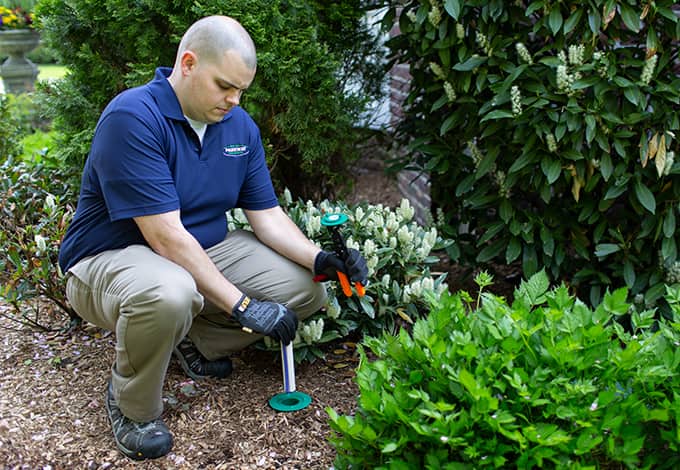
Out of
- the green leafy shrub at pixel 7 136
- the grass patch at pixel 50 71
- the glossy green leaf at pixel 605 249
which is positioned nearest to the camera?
the glossy green leaf at pixel 605 249

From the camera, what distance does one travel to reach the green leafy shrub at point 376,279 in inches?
112

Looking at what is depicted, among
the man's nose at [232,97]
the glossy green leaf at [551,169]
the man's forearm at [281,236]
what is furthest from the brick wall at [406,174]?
the man's nose at [232,97]

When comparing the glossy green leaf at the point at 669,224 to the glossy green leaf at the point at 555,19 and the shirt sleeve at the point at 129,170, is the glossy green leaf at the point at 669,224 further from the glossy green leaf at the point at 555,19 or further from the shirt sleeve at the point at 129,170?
the shirt sleeve at the point at 129,170

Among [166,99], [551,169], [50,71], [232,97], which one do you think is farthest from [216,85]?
[50,71]

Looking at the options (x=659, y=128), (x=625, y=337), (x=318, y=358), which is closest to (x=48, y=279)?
(x=318, y=358)

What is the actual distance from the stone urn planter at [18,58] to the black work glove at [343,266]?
7.51m

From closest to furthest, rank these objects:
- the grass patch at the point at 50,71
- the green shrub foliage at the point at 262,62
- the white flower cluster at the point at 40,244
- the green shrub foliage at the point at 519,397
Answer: the green shrub foliage at the point at 519,397
the white flower cluster at the point at 40,244
the green shrub foliage at the point at 262,62
the grass patch at the point at 50,71

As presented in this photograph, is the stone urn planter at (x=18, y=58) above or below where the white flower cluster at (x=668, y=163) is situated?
below

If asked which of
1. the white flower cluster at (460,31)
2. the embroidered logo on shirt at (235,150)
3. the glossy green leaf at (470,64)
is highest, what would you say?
the white flower cluster at (460,31)

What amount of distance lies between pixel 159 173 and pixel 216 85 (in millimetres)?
371

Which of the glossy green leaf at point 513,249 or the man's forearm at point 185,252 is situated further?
the glossy green leaf at point 513,249

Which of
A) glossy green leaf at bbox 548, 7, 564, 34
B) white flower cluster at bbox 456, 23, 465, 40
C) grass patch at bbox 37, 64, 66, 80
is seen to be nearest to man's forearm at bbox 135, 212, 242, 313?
white flower cluster at bbox 456, 23, 465, 40

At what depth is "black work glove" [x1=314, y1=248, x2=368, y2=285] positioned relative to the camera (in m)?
2.59

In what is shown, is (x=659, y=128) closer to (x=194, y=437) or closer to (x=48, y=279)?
(x=194, y=437)
